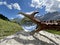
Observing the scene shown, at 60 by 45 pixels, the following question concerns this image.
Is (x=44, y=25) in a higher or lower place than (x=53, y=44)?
higher

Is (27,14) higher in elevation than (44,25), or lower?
higher

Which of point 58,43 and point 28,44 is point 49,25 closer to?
point 58,43

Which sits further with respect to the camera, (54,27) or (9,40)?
(54,27)

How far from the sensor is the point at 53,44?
3275 millimetres

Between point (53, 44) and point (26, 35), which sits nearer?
point (53, 44)

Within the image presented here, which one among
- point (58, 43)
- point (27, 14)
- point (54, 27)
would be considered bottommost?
point (58, 43)

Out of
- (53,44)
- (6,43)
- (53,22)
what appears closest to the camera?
(6,43)

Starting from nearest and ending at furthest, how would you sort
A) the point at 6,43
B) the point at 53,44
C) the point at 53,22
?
the point at 6,43 → the point at 53,44 → the point at 53,22

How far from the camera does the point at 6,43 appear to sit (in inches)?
121

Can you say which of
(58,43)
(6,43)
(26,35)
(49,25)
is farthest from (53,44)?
(6,43)

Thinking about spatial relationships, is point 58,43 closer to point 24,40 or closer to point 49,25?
point 49,25

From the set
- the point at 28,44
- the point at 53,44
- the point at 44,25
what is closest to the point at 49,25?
the point at 44,25

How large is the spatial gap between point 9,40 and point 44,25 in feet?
2.58

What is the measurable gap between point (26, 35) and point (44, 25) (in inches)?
19.6
